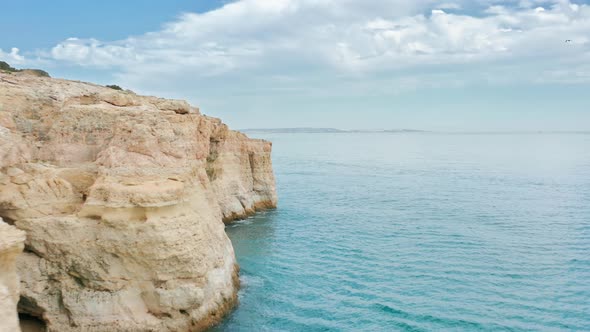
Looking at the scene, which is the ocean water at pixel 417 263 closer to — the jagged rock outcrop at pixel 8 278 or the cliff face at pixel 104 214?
the cliff face at pixel 104 214

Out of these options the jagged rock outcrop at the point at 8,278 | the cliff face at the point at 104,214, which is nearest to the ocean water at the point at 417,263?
the cliff face at the point at 104,214

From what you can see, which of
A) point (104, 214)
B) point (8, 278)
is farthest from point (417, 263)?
point (8, 278)

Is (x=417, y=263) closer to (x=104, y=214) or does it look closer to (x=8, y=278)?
(x=104, y=214)

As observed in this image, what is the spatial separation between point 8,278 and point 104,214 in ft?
11.1

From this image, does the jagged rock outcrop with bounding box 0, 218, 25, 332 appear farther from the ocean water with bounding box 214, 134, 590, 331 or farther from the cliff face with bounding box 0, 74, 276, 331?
the ocean water with bounding box 214, 134, 590, 331

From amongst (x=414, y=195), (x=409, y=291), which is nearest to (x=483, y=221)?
(x=414, y=195)

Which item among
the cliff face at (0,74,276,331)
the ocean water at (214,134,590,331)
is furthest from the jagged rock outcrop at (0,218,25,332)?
the ocean water at (214,134,590,331)

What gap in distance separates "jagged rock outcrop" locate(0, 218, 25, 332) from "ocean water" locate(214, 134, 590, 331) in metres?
7.17

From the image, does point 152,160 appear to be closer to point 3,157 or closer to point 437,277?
point 3,157

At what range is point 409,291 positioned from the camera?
1972cm

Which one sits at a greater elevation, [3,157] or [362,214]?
[3,157]

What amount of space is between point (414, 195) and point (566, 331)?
30.3 meters

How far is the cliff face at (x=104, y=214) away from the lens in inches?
540

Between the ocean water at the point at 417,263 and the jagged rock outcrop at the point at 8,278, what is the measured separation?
717 cm
